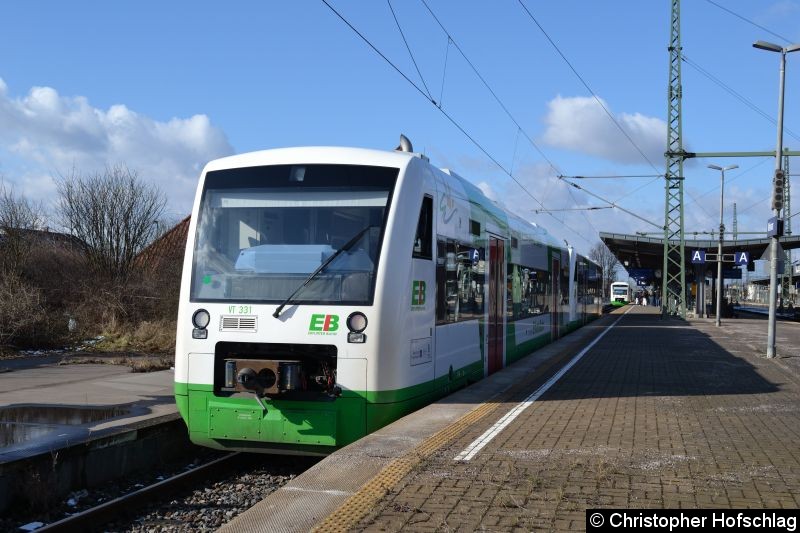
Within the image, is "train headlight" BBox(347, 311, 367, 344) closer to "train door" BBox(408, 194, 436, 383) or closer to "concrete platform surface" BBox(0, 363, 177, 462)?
"train door" BBox(408, 194, 436, 383)

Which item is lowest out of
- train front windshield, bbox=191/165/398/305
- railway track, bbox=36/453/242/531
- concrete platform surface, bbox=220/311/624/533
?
railway track, bbox=36/453/242/531

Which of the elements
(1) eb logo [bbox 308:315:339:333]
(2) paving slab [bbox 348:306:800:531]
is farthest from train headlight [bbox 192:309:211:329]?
(2) paving slab [bbox 348:306:800:531]

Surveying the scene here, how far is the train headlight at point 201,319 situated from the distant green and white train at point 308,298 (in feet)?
0.05

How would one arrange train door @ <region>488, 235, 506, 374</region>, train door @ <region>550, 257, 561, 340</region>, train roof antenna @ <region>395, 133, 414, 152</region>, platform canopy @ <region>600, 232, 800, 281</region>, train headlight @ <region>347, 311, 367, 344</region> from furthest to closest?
platform canopy @ <region>600, 232, 800, 281</region>
train door @ <region>550, 257, 561, 340</region>
train door @ <region>488, 235, 506, 374</region>
train roof antenna @ <region>395, 133, 414, 152</region>
train headlight @ <region>347, 311, 367, 344</region>

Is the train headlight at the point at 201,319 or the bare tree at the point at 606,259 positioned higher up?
the bare tree at the point at 606,259

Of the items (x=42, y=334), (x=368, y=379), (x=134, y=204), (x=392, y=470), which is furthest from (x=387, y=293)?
(x=134, y=204)

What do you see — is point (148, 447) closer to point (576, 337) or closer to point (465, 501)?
point (465, 501)

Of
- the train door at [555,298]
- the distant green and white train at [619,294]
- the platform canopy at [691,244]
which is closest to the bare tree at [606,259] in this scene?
the distant green and white train at [619,294]

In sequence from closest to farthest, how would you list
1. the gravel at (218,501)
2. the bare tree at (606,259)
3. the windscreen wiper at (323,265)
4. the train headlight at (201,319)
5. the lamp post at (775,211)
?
1. the gravel at (218,501)
2. the windscreen wiper at (323,265)
3. the train headlight at (201,319)
4. the lamp post at (775,211)
5. the bare tree at (606,259)

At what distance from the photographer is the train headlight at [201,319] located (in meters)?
8.21

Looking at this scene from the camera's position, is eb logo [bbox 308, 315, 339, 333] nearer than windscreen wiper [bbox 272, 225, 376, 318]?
Yes

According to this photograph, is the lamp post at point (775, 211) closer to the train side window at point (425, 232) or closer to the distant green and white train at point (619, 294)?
the train side window at point (425, 232)

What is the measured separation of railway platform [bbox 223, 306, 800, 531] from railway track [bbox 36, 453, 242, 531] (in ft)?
6.36

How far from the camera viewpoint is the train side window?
8633mm
